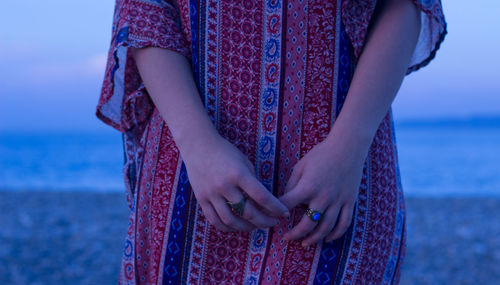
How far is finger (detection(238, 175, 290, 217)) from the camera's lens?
78 centimetres

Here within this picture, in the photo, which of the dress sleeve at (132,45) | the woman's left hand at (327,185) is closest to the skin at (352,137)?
the woman's left hand at (327,185)

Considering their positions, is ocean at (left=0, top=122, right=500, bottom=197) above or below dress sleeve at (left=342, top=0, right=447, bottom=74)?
below

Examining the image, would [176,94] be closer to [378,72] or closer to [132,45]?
[132,45]

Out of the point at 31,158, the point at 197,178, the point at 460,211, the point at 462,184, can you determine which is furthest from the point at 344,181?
the point at 31,158

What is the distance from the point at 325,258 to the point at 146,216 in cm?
38

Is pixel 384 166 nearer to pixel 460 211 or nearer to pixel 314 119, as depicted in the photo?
pixel 314 119

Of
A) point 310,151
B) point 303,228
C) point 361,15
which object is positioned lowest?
point 303,228

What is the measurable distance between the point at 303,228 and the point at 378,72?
324 millimetres

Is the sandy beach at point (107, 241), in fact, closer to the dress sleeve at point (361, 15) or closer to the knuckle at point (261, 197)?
the dress sleeve at point (361, 15)

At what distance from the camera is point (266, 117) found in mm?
920

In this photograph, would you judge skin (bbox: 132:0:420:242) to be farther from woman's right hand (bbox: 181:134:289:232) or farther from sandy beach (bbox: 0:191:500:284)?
sandy beach (bbox: 0:191:500:284)

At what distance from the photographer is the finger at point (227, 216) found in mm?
815

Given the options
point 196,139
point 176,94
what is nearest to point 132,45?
point 176,94

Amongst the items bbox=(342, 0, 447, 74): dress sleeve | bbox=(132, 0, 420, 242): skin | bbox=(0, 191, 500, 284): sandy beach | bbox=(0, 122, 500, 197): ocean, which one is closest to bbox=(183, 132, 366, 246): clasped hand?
bbox=(132, 0, 420, 242): skin
